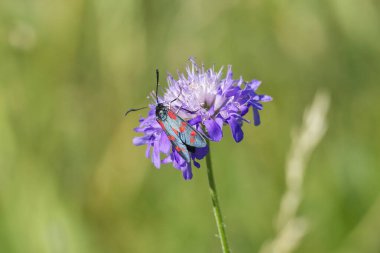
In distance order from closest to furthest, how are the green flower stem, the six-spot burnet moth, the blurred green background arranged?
the green flower stem, the six-spot burnet moth, the blurred green background

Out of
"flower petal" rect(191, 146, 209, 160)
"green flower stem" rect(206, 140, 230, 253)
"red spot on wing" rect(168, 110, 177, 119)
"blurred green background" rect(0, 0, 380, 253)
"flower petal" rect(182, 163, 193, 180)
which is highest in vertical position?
"blurred green background" rect(0, 0, 380, 253)

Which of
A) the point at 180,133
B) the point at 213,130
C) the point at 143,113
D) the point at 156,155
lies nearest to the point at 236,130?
the point at 213,130

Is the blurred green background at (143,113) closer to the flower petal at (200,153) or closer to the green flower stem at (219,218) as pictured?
the flower petal at (200,153)

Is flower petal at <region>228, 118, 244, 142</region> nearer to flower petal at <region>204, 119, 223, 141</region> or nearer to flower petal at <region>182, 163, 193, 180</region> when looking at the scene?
flower petal at <region>204, 119, 223, 141</region>

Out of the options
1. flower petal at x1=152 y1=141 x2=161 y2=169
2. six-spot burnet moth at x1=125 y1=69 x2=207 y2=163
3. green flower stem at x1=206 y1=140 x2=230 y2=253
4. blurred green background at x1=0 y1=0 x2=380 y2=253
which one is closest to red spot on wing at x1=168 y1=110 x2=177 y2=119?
six-spot burnet moth at x1=125 y1=69 x2=207 y2=163

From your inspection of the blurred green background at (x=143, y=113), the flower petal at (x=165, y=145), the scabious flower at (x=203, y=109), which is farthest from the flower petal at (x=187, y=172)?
the blurred green background at (x=143, y=113)

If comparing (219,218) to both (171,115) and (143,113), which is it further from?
(143,113)
